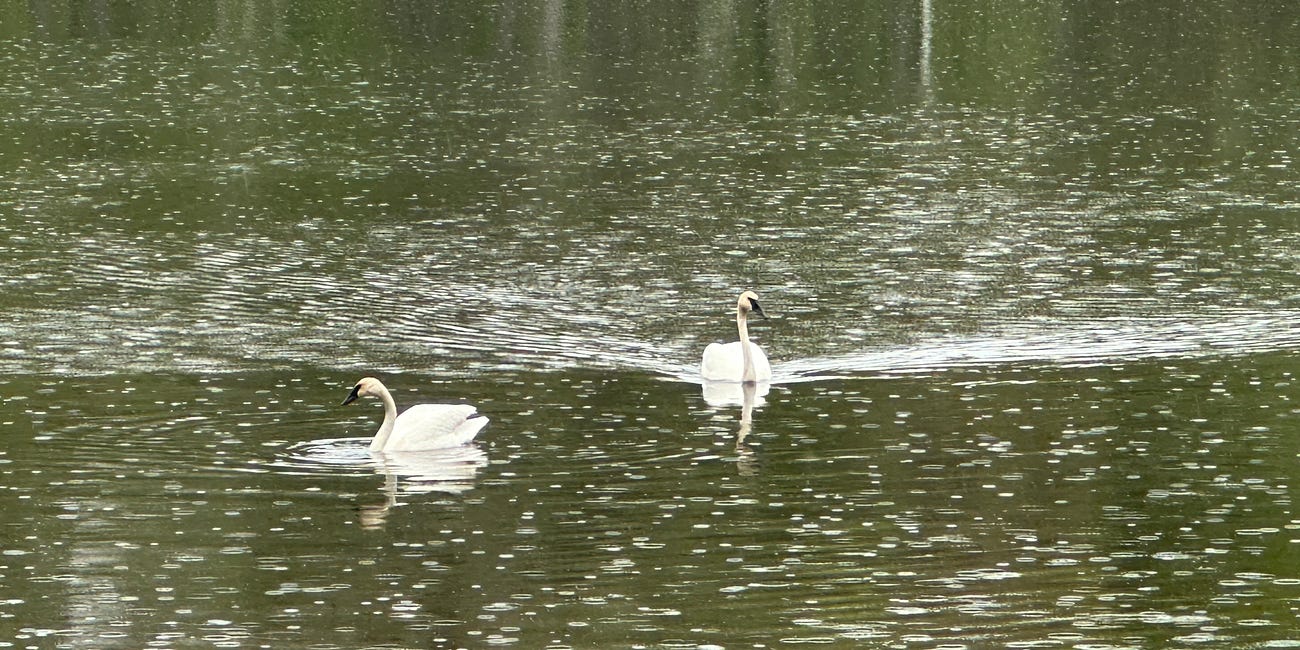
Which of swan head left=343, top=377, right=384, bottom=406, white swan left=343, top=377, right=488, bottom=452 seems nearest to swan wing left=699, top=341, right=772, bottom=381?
white swan left=343, top=377, right=488, bottom=452

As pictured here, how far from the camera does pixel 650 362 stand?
3023 centimetres

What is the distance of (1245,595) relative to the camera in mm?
19500

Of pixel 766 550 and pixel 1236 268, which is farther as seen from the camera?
pixel 1236 268

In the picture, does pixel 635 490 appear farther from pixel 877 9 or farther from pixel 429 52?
pixel 877 9

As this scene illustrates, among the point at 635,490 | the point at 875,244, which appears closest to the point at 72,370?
the point at 635,490

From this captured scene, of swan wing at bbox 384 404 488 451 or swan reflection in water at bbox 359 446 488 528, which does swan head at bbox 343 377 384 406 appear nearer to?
swan wing at bbox 384 404 488 451

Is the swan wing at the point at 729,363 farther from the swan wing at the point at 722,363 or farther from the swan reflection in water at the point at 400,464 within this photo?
the swan reflection in water at the point at 400,464

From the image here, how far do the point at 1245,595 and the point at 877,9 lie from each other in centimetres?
7370

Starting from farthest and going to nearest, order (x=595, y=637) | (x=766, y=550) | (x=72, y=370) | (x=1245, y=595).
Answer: (x=72, y=370) < (x=766, y=550) < (x=1245, y=595) < (x=595, y=637)

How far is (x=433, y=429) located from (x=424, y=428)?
0.35 ft

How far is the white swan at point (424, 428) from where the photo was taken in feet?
83.4

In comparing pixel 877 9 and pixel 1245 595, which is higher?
pixel 877 9

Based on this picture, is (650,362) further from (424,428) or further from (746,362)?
(424,428)

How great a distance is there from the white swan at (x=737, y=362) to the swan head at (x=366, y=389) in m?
5.02
